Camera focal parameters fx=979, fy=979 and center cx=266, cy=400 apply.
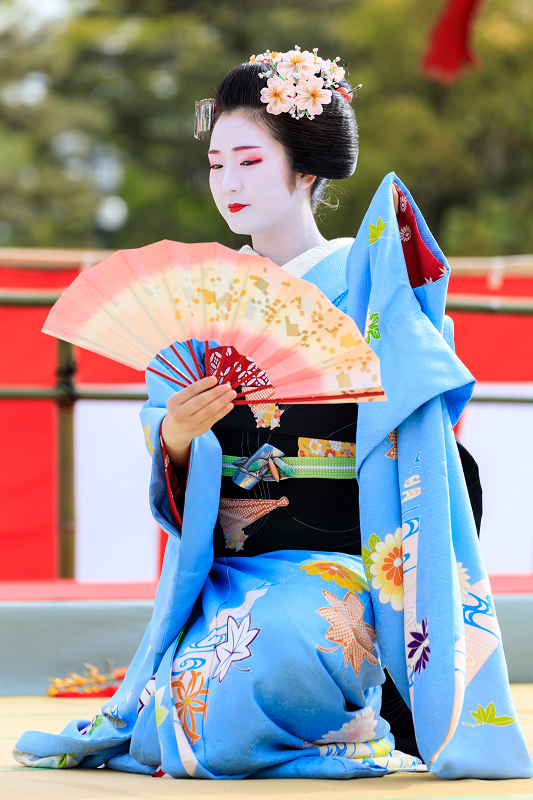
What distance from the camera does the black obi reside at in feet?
5.68

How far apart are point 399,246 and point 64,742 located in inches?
39.8

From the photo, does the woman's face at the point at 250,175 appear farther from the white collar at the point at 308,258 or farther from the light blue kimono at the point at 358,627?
the light blue kimono at the point at 358,627

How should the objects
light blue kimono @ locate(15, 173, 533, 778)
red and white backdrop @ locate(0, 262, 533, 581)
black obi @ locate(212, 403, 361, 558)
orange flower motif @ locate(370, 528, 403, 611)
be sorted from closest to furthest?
1. light blue kimono @ locate(15, 173, 533, 778)
2. orange flower motif @ locate(370, 528, 403, 611)
3. black obi @ locate(212, 403, 361, 558)
4. red and white backdrop @ locate(0, 262, 533, 581)

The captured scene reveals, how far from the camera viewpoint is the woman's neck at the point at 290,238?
191 cm

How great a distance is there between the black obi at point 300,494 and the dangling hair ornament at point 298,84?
0.56 meters

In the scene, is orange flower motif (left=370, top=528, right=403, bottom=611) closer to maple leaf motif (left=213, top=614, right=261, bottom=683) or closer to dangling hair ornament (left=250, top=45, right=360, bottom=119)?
maple leaf motif (left=213, top=614, right=261, bottom=683)

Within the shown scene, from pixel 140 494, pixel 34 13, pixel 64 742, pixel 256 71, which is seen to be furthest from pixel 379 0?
pixel 64 742

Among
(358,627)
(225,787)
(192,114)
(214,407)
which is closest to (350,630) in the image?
(358,627)

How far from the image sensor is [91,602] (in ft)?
8.21

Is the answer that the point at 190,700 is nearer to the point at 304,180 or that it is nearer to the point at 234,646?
the point at 234,646

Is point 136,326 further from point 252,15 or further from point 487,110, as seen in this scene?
point 252,15

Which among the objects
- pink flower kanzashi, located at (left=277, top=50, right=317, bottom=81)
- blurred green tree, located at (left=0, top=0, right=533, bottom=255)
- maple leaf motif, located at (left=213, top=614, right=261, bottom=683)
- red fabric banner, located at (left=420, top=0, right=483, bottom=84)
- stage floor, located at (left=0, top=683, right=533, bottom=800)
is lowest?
stage floor, located at (left=0, top=683, right=533, bottom=800)

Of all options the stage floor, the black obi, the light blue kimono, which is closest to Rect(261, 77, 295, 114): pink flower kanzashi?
the light blue kimono

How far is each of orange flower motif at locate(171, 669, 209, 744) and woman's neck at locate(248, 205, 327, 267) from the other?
2.65ft
